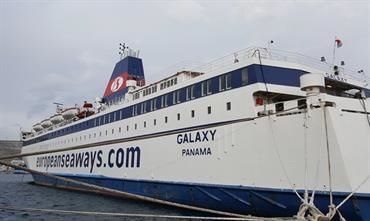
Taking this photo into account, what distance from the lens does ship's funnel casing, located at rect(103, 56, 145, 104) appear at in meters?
27.3

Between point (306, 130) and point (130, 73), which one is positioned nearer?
point (306, 130)

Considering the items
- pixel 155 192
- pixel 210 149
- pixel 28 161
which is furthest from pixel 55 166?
pixel 210 149

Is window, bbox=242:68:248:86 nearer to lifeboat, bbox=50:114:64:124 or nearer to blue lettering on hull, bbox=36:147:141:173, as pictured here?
blue lettering on hull, bbox=36:147:141:173

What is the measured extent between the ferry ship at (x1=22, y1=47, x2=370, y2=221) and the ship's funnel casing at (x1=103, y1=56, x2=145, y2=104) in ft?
13.5

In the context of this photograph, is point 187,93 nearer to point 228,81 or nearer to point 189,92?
point 189,92

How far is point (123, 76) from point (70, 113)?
10.1m

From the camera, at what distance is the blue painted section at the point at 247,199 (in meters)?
10.8

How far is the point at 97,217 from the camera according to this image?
15805 mm

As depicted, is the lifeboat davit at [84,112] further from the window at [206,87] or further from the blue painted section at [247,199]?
the window at [206,87]

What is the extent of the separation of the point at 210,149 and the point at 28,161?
106 feet

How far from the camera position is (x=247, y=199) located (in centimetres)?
1316

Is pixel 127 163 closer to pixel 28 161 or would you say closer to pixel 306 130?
pixel 306 130

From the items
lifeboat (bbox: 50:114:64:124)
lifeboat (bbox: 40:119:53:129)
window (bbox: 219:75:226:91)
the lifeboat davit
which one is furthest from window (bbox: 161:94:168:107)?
lifeboat (bbox: 40:119:53:129)

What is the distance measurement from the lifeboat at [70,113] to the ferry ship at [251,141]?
13.0m
